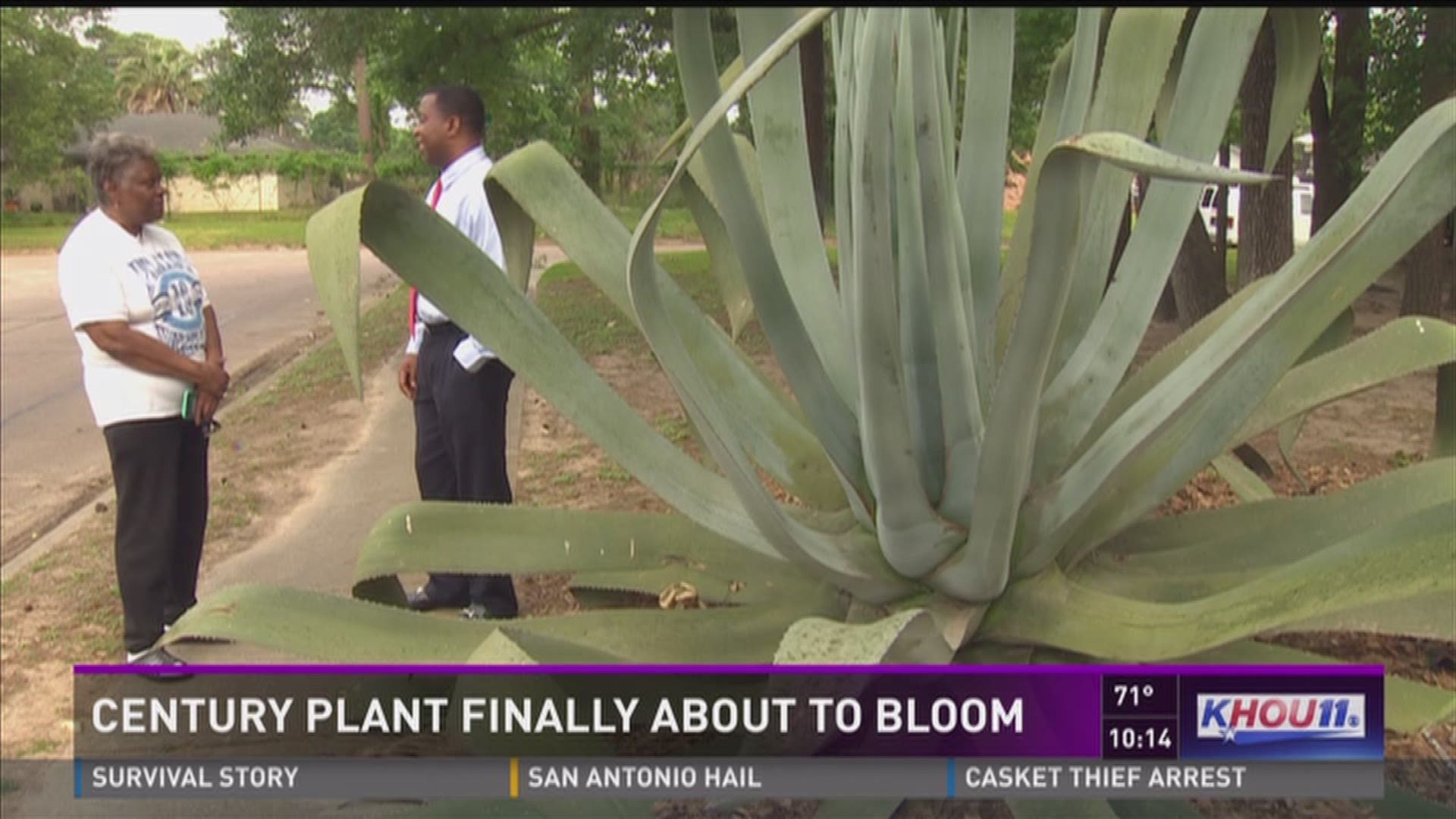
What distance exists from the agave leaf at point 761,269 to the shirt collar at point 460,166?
1.92m

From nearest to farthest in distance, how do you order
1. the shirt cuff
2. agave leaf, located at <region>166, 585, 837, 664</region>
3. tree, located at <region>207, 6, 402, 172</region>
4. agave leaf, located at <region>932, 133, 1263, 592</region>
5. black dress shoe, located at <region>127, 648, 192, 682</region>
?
agave leaf, located at <region>932, 133, 1263, 592</region> < agave leaf, located at <region>166, 585, 837, 664</region> < black dress shoe, located at <region>127, 648, 192, 682</region> < the shirt cuff < tree, located at <region>207, 6, 402, 172</region>

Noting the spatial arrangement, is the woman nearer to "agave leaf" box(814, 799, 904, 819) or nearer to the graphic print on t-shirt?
the graphic print on t-shirt

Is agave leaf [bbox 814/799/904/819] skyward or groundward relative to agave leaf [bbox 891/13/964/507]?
groundward

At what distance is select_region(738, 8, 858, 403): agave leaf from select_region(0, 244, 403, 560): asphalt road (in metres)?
4.15

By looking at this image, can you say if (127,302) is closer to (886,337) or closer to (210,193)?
(886,337)

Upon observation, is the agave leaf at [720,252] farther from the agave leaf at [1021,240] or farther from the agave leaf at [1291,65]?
the agave leaf at [1291,65]

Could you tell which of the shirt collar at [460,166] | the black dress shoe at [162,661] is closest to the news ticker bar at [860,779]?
the black dress shoe at [162,661]

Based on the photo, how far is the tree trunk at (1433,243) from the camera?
8094 millimetres

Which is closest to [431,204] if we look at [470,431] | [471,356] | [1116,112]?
[471,356]

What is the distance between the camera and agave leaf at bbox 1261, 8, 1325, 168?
9.13 ft

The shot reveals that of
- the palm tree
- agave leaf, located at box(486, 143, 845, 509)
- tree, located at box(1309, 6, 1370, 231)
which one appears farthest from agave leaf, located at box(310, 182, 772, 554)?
the palm tree

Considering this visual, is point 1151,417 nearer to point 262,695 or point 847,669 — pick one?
point 847,669

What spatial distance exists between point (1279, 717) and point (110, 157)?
319 cm

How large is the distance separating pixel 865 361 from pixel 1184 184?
79 cm
